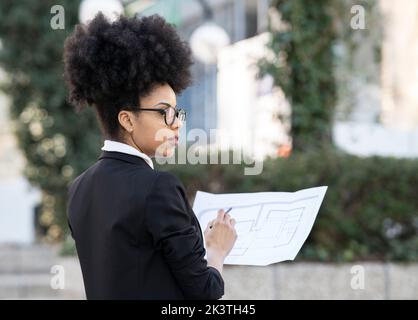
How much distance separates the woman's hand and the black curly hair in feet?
1.29

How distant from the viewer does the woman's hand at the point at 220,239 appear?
2225mm

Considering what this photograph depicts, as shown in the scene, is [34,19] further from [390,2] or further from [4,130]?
[390,2]

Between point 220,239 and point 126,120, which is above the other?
point 126,120

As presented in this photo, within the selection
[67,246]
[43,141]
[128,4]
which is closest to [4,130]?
[43,141]

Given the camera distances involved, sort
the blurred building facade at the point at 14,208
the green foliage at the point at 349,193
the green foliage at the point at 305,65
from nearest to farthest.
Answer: the green foliage at the point at 349,193
the green foliage at the point at 305,65
the blurred building facade at the point at 14,208

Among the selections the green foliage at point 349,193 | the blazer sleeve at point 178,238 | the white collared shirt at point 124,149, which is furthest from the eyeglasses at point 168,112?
the green foliage at point 349,193

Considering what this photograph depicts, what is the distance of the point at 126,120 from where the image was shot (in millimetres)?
2248

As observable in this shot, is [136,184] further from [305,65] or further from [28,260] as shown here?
[28,260]

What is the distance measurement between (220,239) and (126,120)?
438 mm

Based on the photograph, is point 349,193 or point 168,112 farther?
point 349,193

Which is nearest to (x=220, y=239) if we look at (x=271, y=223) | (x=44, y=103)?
(x=271, y=223)

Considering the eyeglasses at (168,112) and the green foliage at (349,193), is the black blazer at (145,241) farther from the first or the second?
the green foliage at (349,193)

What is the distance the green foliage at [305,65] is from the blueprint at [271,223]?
5.13 meters

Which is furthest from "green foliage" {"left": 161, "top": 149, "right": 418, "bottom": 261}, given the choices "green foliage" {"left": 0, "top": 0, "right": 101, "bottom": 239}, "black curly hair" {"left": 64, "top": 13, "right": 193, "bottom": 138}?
"black curly hair" {"left": 64, "top": 13, "right": 193, "bottom": 138}
